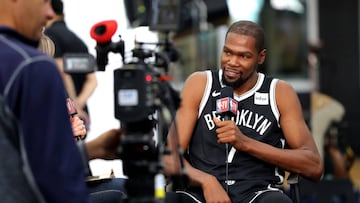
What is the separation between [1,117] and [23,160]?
146mm

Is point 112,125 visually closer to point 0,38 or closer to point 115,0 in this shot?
point 115,0

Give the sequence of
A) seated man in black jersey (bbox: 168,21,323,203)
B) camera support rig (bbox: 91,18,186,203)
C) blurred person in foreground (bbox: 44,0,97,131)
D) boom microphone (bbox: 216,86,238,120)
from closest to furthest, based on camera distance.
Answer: camera support rig (bbox: 91,18,186,203) → boom microphone (bbox: 216,86,238,120) → seated man in black jersey (bbox: 168,21,323,203) → blurred person in foreground (bbox: 44,0,97,131)

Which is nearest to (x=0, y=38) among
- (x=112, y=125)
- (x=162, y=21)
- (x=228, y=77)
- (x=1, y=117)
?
(x=1, y=117)

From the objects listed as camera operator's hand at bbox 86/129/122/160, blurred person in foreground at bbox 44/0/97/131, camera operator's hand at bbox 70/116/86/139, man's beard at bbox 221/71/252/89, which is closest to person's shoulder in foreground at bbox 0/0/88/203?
camera operator's hand at bbox 86/129/122/160

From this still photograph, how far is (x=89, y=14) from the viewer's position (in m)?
6.38

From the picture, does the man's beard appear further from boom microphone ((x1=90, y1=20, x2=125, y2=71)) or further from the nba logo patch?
boom microphone ((x1=90, y1=20, x2=125, y2=71))

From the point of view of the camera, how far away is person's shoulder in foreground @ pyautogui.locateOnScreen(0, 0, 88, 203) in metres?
2.73

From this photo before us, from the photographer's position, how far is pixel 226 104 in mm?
4242

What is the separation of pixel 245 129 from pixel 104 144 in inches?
54.8

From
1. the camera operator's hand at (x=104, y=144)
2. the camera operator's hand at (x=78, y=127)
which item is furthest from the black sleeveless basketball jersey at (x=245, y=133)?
the camera operator's hand at (x=104, y=144)

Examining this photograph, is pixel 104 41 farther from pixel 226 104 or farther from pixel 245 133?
pixel 245 133

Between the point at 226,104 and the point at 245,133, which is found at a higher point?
the point at 226,104

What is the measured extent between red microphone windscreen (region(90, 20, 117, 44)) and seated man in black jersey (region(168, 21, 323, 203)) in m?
1.01

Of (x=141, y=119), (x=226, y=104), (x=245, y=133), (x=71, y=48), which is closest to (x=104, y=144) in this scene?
(x=141, y=119)
